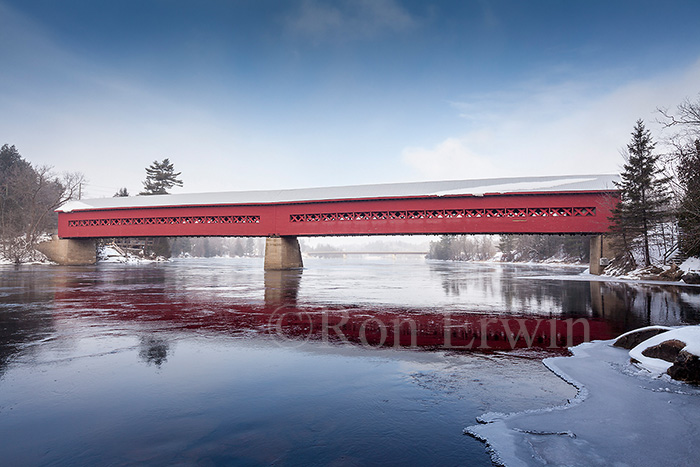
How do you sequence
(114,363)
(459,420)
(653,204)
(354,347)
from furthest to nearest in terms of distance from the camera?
(653,204)
(354,347)
(114,363)
(459,420)

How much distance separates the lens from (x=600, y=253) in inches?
1208

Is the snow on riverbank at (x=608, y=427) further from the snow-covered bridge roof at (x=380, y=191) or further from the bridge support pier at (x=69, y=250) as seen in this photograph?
the bridge support pier at (x=69, y=250)

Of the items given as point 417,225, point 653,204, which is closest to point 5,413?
point 417,225

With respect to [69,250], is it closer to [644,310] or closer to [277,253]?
[277,253]

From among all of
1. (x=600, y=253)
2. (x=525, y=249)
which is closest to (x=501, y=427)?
(x=600, y=253)

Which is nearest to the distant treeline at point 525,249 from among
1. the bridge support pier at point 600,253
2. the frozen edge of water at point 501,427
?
the bridge support pier at point 600,253

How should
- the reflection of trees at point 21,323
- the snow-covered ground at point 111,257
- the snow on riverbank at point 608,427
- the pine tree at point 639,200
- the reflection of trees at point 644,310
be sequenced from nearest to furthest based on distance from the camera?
the snow on riverbank at point 608,427
the reflection of trees at point 21,323
the reflection of trees at point 644,310
the pine tree at point 639,200
the snow-covered ground at point 111,257

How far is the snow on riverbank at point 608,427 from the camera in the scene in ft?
9.66

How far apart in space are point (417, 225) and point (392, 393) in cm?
2841

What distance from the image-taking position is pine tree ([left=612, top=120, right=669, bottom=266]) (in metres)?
28.1

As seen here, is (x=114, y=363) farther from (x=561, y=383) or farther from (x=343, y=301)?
(x=343, y=301)

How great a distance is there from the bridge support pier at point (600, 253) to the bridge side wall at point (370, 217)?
1.74m

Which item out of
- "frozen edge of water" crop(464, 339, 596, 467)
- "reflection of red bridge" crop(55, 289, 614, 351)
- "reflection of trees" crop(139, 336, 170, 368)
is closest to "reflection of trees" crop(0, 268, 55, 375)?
"reflection of red bridge" crop(55, 289, 614, 351)

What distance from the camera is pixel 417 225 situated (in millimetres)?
32094
